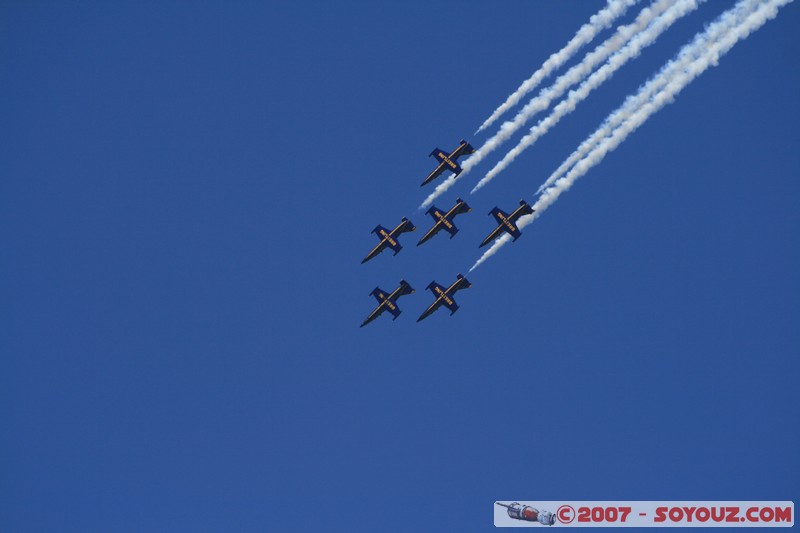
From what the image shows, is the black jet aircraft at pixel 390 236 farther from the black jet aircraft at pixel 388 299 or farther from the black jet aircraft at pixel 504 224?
the black jet aircraft at pixel 504 224

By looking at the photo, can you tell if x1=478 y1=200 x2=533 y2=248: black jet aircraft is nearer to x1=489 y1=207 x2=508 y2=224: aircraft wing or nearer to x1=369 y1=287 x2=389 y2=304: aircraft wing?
x1=489 y1=207 x2=508 y2=224: aircraft wing

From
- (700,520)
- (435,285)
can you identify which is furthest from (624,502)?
(435,285)

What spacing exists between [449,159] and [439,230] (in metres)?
2.92

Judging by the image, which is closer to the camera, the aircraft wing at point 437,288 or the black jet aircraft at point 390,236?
the aircraft wing at point 437,288

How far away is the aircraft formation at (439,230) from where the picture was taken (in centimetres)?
5997

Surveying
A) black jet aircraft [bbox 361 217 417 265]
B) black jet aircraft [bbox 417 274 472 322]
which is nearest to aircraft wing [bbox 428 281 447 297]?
black jet aircraft [bbox 417 274 472 322]

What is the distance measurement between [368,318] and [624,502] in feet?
43.1

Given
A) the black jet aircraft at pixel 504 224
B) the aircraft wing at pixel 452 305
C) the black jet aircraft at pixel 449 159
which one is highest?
the black jet aircraft at pixel 449 159

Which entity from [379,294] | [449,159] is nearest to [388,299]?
[379,294]

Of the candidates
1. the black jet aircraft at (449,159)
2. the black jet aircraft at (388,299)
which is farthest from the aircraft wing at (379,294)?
the black jet aircraft at (449,159)

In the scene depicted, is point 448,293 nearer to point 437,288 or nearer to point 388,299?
point 437,288

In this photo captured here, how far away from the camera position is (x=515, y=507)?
208 ft

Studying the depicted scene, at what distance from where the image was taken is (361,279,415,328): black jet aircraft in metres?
63.5

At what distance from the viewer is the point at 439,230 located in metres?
61.9
